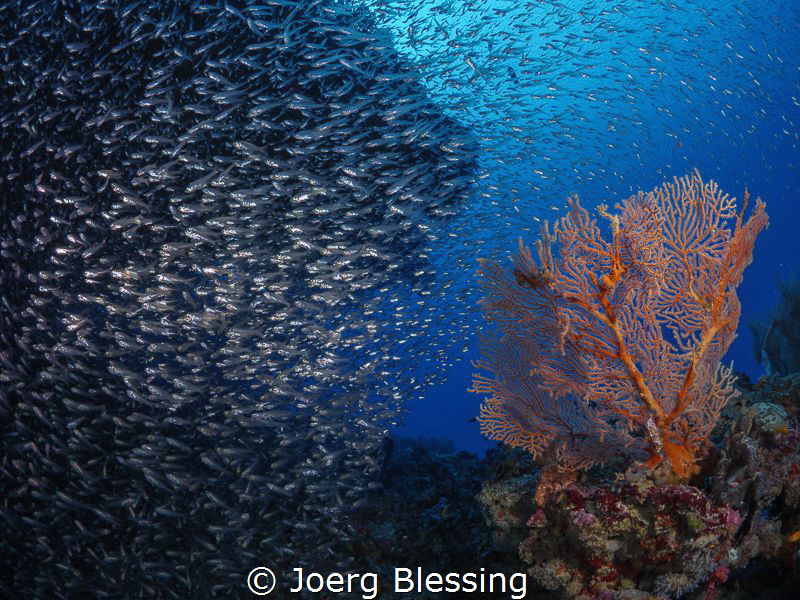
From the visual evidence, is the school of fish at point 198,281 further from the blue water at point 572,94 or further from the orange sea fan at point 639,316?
the orange sea fan at point 639,316

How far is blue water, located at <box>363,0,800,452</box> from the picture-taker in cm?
1002

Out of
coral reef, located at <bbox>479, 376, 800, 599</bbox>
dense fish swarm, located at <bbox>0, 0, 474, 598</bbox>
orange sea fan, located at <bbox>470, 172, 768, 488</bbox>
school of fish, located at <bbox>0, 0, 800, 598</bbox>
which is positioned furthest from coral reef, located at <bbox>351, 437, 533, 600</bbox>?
orange sea fan, located at <bbox>470, 172, 768, 488</bbox>

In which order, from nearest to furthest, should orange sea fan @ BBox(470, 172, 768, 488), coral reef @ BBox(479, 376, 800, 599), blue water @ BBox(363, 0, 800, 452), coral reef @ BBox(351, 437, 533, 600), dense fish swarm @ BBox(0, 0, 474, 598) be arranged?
coral reef @ BBox(479, 376, 800, 599) < orange sea fan @ BBox(470, 172, 768, 488) < coral reef @ BBox(351, 437, 533, 600) < dense fish swarm @ BBox(0, 0, 474, 598) < blue water @ BBox(363, 0, 800, 452)

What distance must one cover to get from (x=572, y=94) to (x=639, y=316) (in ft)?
23.6

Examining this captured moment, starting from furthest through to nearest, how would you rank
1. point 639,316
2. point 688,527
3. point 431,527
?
1. point 431,527
2. point 639,316
3. point 688,527

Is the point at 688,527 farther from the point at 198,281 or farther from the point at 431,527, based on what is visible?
the point at 198,281

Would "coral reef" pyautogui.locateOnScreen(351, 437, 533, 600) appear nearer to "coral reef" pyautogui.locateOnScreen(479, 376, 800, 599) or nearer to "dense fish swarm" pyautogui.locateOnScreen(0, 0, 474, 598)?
"dense fish swarm" pyautogui.locateOnScreen(0, 0, 474, 598)

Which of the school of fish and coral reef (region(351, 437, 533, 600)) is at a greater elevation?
the school of fish

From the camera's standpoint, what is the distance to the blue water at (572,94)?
10.0 meters

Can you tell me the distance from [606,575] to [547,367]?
1816 mm

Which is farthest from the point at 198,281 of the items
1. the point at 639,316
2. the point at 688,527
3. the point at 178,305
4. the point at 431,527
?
the point at 688,527

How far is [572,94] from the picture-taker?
10242mm

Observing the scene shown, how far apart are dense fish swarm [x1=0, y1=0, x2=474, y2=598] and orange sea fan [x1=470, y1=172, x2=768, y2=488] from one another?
11.3 feet

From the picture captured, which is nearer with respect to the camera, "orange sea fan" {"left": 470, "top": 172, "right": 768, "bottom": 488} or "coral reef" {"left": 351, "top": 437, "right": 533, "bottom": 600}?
"orange sea fan" {"left": 470, "top": 172, "right": 768, "bottom": 488}
